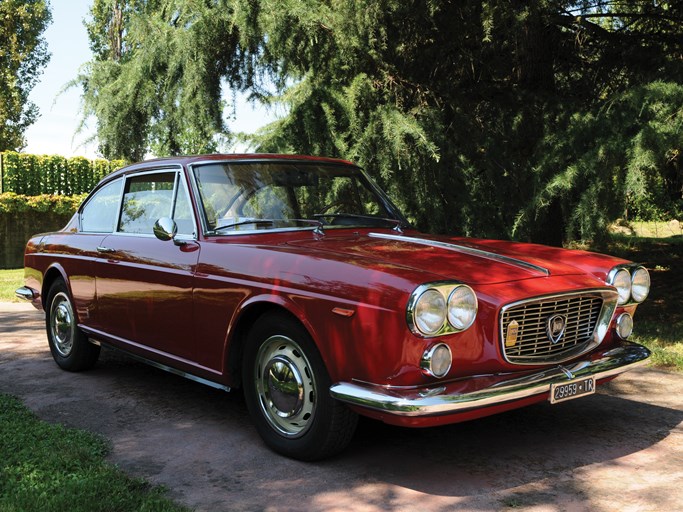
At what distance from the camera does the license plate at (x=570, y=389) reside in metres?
3.79

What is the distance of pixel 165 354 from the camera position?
5.00m

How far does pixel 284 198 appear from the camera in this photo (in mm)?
5094

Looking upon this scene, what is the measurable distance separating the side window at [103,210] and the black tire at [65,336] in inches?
23.3

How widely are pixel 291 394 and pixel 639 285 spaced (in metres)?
2.24

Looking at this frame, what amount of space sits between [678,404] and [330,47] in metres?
4.93

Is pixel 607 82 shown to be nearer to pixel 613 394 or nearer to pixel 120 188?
pixel 613 394

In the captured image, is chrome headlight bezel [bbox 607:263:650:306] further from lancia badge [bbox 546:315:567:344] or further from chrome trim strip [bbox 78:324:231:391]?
chrome trim strip [bbox 78:324:231:391]

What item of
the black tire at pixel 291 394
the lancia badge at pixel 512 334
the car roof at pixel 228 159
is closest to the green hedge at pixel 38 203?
the car roof at pixel 228 159

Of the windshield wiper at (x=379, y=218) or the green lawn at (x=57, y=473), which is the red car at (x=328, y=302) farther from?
the green lawn at (x=57, y=473)

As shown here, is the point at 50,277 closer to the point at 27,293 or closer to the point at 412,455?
the point at 27,293

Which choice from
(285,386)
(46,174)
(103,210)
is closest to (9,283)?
(46,174)

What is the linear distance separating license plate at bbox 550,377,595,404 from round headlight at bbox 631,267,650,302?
82 cm

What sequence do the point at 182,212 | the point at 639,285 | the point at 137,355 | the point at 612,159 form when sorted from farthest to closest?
the point at 612,159 < the point at 137,355 < the point at 182,212 < the point at 639,285

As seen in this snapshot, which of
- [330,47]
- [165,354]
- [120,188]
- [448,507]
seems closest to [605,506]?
[448,507]
